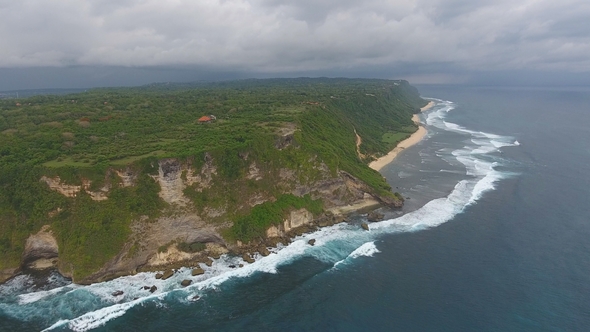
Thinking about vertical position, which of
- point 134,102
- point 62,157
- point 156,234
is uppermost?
point 134,102

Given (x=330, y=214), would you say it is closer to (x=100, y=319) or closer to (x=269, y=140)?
(x=269, y=140)

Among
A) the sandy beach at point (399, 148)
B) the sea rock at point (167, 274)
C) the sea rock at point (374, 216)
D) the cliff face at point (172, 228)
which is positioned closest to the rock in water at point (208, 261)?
the cliff face at point (172, 228)

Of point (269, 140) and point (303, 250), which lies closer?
point (303, 250)

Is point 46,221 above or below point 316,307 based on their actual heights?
above

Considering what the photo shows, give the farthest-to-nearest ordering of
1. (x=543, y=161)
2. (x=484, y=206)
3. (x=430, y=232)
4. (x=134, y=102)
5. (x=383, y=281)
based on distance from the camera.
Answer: (x=134, y=102) < (x=543, y=161) < (x=484, y=206) < (x=430, y=232) < (x=383, y=281)

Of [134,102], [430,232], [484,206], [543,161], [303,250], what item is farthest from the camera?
[134,102]

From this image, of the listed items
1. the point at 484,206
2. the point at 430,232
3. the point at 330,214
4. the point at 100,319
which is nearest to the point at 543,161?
the point at 484,206

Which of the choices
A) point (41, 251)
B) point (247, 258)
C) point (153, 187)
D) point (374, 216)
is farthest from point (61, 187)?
point (374, 216)

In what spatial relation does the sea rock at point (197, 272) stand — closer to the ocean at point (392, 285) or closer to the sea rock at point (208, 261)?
the ocean at point (392, 285)
